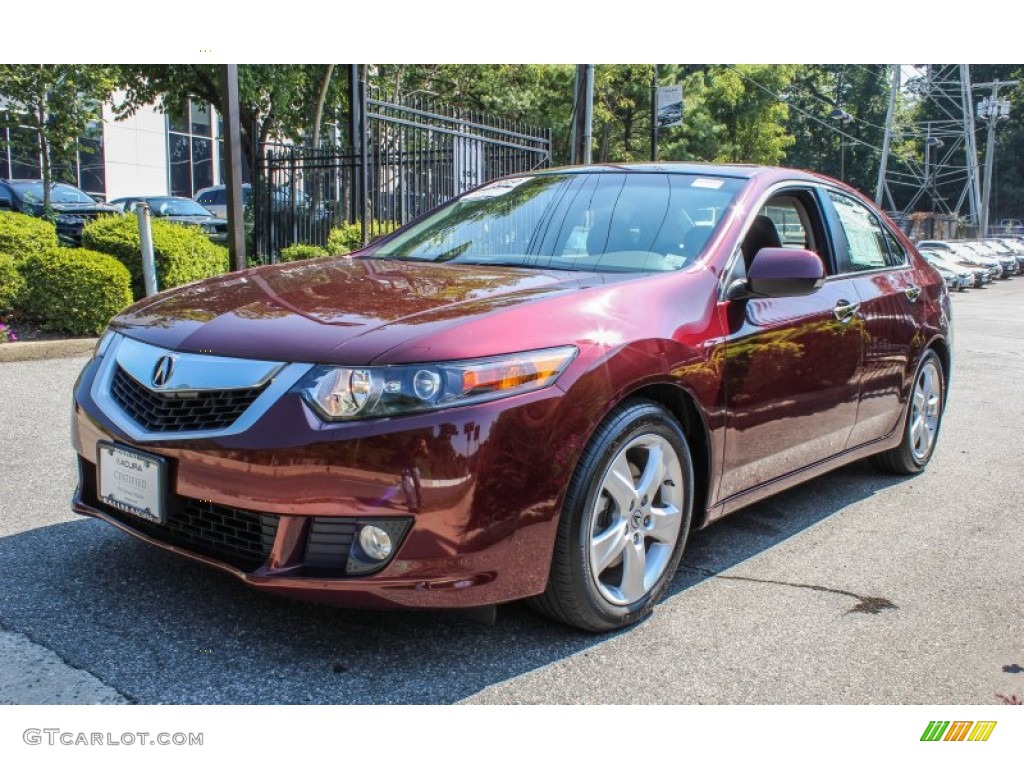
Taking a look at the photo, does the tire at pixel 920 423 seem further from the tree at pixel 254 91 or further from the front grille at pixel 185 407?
the tree at pixel 254 91

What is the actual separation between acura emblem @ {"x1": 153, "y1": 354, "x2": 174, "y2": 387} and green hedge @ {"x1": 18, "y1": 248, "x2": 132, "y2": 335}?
19.6 ft

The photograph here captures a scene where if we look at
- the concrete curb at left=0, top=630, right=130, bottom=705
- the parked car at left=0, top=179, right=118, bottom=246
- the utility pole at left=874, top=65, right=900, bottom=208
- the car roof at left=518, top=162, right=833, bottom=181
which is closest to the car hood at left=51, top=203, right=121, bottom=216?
the parked car at left=0, top=179, right=118, bottom=246

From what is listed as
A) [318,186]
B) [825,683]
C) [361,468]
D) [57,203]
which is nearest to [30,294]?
[318,186]

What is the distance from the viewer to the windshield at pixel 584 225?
11.9ft

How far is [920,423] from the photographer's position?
206 inches

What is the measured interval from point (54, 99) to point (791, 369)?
1467cm

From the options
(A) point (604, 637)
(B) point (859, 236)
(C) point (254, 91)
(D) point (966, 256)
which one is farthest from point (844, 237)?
(D) point (966, 256)

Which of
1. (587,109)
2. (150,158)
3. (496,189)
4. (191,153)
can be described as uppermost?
(587,109)

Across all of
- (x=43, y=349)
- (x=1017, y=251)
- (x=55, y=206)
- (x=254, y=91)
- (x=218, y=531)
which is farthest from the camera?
(x=1017, y=251)

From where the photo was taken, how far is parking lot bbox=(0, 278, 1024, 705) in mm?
2709

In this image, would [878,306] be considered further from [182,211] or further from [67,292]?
[182,211]

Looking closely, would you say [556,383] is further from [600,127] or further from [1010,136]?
[1010,136]

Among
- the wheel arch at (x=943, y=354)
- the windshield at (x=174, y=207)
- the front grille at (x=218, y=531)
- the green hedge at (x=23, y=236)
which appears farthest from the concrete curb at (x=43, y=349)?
the windshield at (x=174, y=207)

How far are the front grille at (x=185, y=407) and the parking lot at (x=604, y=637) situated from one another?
653 millimetres
